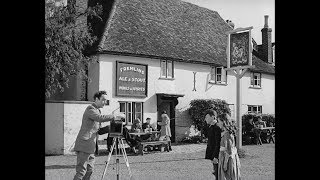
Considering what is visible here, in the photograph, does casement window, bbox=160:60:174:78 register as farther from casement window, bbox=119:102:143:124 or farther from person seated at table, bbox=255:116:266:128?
person seated at table, bbox=255:116:266:128

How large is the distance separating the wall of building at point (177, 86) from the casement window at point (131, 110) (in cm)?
24

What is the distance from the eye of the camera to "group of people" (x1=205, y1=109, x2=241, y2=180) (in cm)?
768

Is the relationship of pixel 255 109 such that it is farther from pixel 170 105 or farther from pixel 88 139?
pixel 88 139

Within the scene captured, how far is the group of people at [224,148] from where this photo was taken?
302 inches

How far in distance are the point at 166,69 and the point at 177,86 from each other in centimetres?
122

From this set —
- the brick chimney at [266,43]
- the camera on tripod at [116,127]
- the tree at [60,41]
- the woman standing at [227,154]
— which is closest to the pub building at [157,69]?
the tree at [60,41]

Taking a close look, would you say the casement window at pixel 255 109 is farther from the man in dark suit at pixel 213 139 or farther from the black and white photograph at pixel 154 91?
the man in dark suit at pixel 213 139

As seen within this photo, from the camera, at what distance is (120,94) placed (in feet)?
73.1

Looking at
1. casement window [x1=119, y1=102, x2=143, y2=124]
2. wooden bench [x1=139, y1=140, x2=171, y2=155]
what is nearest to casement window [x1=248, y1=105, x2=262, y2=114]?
casement window [x1=119, y1=102, x2=143, y2=124]

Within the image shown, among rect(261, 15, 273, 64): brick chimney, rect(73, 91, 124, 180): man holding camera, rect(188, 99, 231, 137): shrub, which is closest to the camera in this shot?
rect(73, 91, 124, 180): man holding camera

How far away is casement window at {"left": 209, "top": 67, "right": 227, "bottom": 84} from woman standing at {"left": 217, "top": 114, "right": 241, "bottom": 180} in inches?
761
